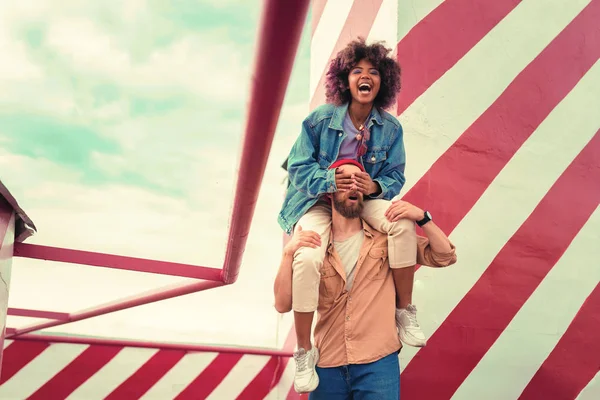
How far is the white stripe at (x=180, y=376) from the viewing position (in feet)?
8.34

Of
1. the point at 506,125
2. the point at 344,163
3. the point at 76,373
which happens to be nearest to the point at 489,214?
the point at 506,125

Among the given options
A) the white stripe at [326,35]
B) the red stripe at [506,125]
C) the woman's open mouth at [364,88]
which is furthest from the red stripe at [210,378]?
the woman's open mouth at [364,88]

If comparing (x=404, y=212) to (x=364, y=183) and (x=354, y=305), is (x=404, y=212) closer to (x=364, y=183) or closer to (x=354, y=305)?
(x=364, y=183)

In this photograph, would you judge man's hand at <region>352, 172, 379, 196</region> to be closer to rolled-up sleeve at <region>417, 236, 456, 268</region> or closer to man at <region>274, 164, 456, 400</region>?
man at <region>274, 164, 456, 400</region>

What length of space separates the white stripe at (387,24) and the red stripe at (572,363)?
4.41 ft

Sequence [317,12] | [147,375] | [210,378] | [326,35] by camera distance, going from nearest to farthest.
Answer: [147,375]
[210,378]
[326,35]
[317,12]

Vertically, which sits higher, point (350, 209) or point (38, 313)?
point (350, 209)

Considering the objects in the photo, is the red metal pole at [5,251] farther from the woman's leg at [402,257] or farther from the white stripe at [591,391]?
the white stripe at [591,391]

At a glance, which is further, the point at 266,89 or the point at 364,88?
the point at 364,88

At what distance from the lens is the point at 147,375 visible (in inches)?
99.7

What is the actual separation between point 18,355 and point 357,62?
189 centimetres

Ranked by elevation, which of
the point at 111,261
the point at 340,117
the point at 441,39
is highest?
the point at 441,39

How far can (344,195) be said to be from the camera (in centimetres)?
143

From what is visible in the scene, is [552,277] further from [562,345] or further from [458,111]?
[458,111]
